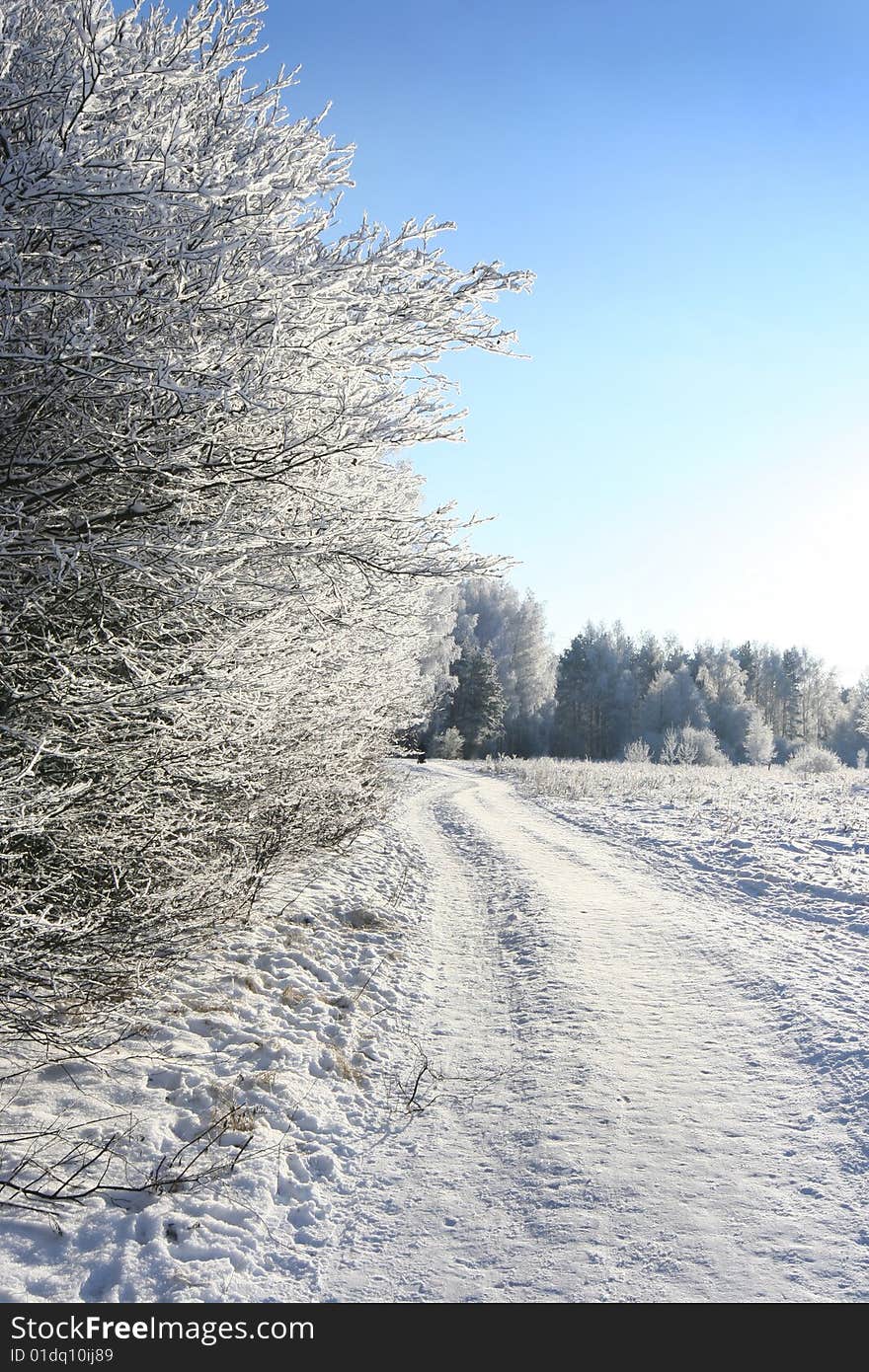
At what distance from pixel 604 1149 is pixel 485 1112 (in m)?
0.75

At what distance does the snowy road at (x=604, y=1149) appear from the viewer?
299 cm

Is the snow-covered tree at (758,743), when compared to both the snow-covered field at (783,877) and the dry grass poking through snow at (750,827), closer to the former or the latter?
the dry grass poking through snow at (750,827)

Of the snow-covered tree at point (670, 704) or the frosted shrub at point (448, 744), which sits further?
the snow-covered tree at point (670, 704)

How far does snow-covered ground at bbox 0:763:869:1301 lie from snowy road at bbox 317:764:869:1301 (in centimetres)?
1

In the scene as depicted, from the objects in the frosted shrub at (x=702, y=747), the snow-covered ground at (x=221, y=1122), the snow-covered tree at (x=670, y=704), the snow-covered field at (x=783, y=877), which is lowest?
the snow-covered ground at (x=221, y=1122)

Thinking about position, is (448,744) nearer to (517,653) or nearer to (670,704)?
(517,653)

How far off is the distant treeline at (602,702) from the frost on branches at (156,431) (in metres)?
42.5

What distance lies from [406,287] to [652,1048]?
4944mm

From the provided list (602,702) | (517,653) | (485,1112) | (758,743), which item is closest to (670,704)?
(602,702)

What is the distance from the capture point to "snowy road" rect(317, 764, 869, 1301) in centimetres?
299

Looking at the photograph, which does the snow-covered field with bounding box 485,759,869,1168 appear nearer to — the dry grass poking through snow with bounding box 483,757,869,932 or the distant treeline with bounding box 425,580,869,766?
the dry grass poking through snow with bounding box 483,757,869,932

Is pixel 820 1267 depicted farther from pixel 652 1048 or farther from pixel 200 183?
pixel 200 183

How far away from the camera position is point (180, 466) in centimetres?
353

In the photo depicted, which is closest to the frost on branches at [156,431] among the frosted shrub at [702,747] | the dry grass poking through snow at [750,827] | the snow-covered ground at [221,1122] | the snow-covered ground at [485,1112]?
the snow-covered ground at [221,1122]
